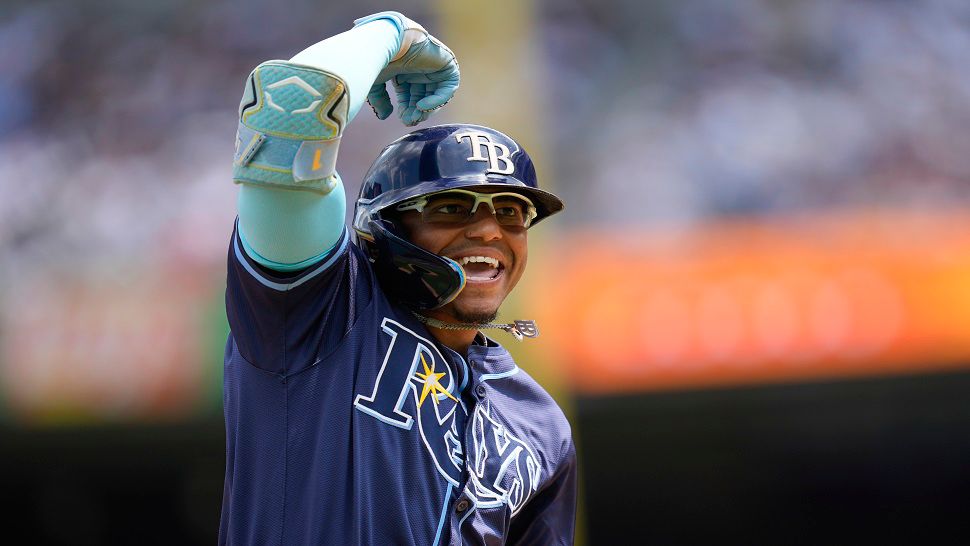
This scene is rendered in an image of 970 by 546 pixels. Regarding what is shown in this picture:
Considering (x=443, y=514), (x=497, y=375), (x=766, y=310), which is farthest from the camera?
(x=766, y=310)

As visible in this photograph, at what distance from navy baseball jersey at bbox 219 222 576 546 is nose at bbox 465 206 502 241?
217 mm

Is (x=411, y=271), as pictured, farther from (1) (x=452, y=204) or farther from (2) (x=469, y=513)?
(2) (x=469, y=513)

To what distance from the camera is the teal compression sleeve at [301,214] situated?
1562 millimetres

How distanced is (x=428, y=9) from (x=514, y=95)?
109cm

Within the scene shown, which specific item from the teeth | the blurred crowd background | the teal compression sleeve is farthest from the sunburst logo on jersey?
the blurred crowd background

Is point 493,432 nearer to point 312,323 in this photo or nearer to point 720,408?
point 312,323

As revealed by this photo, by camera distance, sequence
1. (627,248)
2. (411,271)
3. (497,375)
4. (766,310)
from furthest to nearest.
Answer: (627,248)
(766,310)
(497,375)
(411,271)

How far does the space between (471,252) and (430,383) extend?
11.1 inches

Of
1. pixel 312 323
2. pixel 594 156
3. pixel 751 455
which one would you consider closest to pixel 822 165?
pixel 594 156

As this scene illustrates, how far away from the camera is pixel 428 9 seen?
642 centimetres

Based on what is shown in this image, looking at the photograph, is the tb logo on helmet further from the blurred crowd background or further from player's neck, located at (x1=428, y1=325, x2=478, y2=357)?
the blurred crowd background

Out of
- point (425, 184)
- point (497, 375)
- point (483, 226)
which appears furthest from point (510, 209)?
point (497, 375)

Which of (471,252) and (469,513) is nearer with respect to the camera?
(469,513)

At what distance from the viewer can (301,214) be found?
157cm
